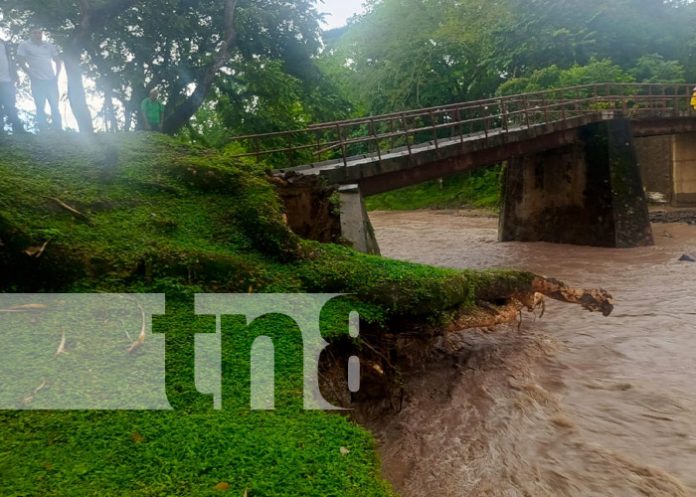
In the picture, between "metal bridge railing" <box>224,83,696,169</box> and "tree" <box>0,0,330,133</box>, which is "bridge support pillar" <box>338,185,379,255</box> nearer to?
"metal bridge railing" <box>224,83,696,169</box>

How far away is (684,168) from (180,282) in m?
27.1

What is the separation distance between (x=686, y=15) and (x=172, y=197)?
104 ft

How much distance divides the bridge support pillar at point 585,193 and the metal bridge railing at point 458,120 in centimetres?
120

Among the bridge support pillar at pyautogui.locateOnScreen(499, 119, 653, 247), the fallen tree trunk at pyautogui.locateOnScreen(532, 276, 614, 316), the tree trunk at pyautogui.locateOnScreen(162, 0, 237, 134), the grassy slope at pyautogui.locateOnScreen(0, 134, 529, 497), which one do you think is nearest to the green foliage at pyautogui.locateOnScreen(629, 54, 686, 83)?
the bridge support pillar at pyautogui.locateOnScreen(499, 119, 653, 247)

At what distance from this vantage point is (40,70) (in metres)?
7.50

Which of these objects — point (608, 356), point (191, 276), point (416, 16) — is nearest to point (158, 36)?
point (191, 276)

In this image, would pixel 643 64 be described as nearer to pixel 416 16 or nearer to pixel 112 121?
pixel 416 16

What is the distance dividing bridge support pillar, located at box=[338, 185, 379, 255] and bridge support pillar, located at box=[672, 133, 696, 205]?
69.2 ft

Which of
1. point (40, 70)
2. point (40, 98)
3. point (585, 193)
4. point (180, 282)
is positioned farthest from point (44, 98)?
point (585, 193)

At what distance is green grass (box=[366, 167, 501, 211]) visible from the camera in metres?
34.2

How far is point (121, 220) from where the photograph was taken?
5234 mm

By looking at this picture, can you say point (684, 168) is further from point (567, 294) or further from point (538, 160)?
point (567, 294)

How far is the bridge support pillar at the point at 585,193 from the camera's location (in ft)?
56.1

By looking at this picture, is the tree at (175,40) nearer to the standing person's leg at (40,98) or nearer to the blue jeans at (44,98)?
the blue jeans at (44,98)
